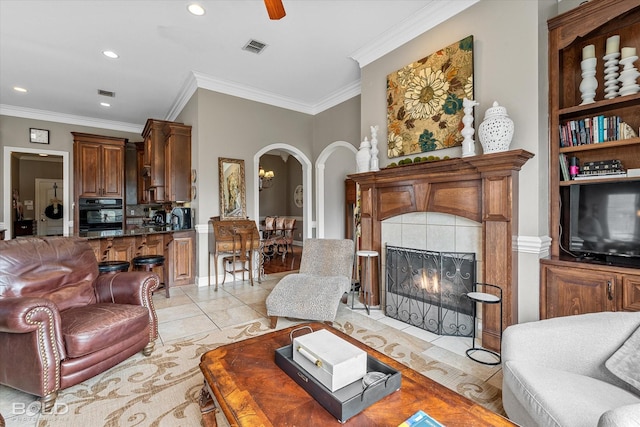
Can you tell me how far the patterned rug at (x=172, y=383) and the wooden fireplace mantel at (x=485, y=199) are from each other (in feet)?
1.84

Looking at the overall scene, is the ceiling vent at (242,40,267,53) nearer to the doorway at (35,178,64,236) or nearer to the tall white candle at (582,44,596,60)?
the tall white candle at (582,44,596,60)

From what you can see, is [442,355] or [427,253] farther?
[427,253]

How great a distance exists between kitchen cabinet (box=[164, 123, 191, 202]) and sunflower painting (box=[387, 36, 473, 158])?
342 cm

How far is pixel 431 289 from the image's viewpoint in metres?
3.03

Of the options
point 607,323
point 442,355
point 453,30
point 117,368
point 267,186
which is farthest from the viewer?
point 267,186

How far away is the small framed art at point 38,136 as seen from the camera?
5766 millimetres

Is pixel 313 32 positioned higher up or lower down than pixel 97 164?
higher up

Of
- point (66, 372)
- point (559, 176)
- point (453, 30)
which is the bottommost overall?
point (66, 372)

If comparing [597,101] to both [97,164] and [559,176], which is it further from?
[97,164]

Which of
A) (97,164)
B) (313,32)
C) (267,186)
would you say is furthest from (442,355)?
(267,186)

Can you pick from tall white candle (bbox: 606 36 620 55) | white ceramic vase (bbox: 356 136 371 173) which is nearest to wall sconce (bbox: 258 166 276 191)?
white ceramic vase (bbox: 356 136 371 173)

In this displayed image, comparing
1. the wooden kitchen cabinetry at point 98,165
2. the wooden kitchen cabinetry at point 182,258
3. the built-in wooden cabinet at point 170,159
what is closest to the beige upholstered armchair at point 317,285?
the wooden kitchen cabinetry at point 182,258

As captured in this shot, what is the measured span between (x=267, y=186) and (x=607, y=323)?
346 inches

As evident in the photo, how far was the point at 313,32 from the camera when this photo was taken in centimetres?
344
